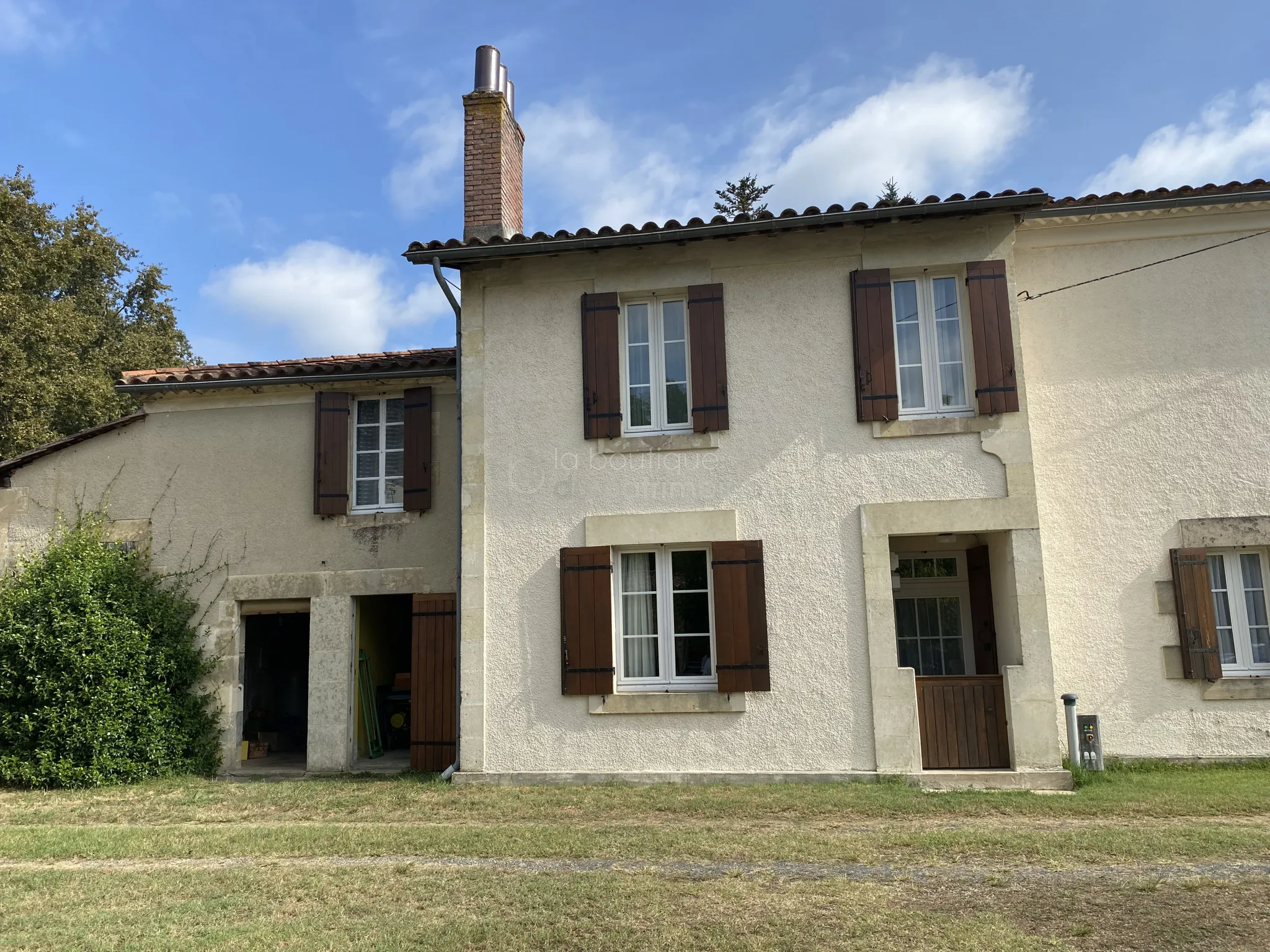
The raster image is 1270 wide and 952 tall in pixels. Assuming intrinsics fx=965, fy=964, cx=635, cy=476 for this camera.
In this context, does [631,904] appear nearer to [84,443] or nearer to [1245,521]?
[1245,521]

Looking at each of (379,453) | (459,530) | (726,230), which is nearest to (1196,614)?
(726,230)

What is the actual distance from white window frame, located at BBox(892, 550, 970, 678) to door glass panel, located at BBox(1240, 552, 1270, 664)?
2501 mm

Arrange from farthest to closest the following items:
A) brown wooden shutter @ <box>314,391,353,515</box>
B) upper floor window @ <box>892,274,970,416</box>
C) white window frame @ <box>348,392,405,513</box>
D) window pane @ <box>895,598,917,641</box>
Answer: white window frame @ <box>348,392,405,513</box>, brown wooden shutter @ <box>314,391,353,515</box>, window pane @ <box>895,598,917,641</box>, upper floor window @ <box>892,274,970,416</box>

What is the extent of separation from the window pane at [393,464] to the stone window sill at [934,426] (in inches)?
214

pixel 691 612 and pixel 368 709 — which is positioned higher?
pixel 691 612

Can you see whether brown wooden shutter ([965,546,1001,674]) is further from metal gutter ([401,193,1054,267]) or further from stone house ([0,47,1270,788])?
metal gutter ([401,193,1054,267])

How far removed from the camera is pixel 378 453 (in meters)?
11.2

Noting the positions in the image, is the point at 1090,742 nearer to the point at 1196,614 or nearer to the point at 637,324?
the point at 1196,614

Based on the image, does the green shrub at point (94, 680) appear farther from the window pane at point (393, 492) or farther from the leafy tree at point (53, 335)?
the leafy tree at point (53, 335)

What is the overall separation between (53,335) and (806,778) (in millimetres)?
16324

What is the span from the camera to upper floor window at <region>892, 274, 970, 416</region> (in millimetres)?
9094

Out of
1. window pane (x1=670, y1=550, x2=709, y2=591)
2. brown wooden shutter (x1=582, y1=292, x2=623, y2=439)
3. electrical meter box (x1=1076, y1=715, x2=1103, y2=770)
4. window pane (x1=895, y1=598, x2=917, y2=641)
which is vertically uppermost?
brown wooden shutter (x1=582, y1=292, x2=623, y2=439)

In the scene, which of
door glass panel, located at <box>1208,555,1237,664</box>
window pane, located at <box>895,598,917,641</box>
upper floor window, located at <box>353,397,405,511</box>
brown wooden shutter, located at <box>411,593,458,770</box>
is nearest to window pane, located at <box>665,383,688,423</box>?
brown wooden shutter, located at <box>411,593,458,770</box>

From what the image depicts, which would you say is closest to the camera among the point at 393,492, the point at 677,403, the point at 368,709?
the point at 677,403
